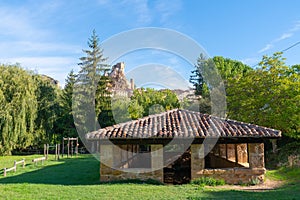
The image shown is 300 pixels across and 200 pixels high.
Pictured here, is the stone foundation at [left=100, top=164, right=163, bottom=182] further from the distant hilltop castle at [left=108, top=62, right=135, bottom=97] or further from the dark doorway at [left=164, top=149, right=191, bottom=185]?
the distant hilltop castle at [left=108, top=62, right=135, bottom=97]

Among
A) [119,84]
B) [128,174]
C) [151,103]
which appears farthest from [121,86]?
[128,174]

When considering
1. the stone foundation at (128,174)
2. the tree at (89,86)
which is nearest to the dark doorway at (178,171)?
the stone foundation at (128,174)

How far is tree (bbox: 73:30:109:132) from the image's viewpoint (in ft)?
93.7

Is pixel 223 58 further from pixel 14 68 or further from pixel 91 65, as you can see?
pixel 14 68

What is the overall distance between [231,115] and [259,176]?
980 centimetres

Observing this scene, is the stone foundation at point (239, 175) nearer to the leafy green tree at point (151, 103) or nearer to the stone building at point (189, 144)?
the stone building at point (189, 144)

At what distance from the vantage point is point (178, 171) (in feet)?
42.3

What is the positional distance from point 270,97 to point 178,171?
Result: 24.6ft

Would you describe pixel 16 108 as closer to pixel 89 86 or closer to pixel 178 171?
pixel 89 86

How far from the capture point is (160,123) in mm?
10977

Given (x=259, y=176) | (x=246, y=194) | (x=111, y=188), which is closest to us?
(x=246, y=194)

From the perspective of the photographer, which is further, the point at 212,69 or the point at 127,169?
the point at 212,69

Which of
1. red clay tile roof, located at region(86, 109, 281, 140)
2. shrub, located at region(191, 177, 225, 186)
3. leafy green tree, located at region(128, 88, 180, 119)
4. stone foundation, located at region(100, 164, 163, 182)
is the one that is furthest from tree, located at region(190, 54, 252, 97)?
stone foundation, located at region(100, 164, 163, 182)

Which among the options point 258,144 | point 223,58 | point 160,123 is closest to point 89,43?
point 223,58
